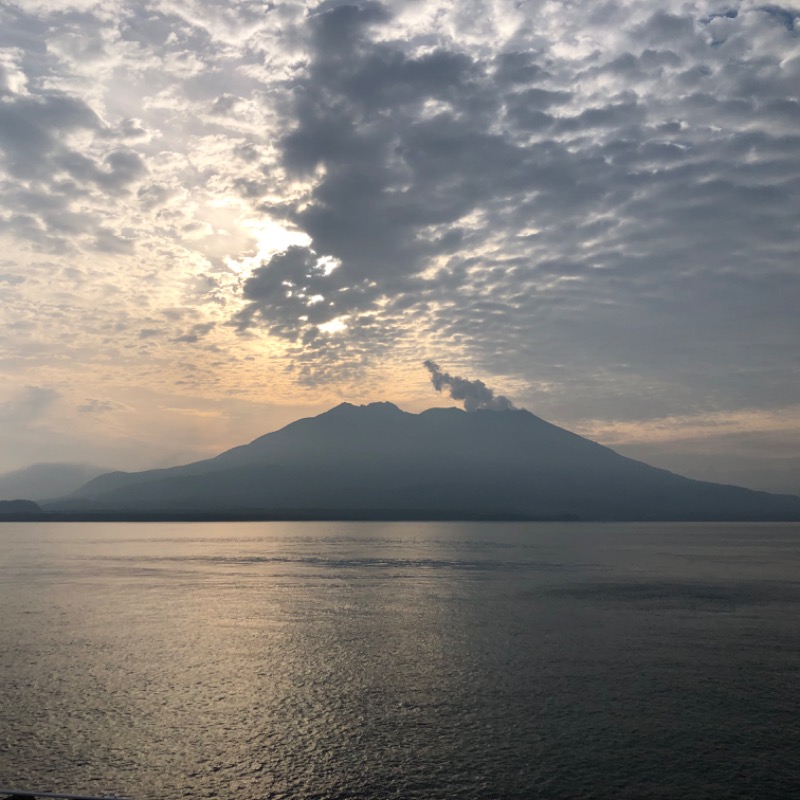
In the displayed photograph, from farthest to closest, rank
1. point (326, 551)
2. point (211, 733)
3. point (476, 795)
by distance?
point (326, 551), point (211, 733), point (476, 795)

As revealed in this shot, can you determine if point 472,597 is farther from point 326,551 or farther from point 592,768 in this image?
point 326,551

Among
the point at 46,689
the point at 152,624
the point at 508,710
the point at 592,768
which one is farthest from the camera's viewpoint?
the point at 152,624

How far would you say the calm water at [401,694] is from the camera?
26.4 meters

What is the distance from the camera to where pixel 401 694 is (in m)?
37.2

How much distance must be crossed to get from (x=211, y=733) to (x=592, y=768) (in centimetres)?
1680

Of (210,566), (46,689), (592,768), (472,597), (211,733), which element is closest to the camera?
(592,768)

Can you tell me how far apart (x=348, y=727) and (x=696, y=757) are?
50.0 feet

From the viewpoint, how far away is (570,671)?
4212 cm

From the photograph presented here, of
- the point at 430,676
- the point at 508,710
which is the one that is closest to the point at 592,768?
the point at 508,710

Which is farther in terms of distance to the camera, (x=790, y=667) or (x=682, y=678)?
(x=790, y=667)

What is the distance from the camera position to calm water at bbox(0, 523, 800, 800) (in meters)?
26.4

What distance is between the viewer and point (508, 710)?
34.2 m

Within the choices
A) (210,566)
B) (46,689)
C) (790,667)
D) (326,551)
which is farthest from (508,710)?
(326,551)

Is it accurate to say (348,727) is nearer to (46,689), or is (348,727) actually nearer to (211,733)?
(211,733)
